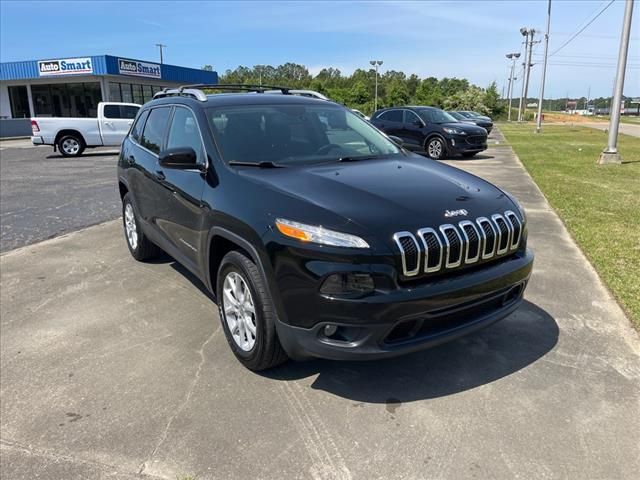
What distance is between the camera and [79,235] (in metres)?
7.00

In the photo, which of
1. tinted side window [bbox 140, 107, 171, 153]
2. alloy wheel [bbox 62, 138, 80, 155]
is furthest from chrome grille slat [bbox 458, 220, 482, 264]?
alloy wheel [bbox 62, 138, 80, 155]

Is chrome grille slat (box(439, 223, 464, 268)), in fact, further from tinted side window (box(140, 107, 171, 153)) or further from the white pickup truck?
the white pickup truck

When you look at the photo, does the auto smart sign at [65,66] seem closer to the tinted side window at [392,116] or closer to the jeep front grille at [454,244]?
the tinted side window at [392,116]

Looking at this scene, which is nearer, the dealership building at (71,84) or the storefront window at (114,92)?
the dealership building at (71,84)

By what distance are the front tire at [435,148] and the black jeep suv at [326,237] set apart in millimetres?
11975

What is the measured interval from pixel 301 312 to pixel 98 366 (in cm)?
168

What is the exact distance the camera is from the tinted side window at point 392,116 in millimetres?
16734

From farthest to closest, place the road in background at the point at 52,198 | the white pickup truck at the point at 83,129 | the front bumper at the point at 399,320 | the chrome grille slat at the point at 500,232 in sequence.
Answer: the white pickup truck at the point at 83,129
the road in background at the point at 52,198
the chrome grille slat at the point at 500,232
the front bumper at the point at 399,320

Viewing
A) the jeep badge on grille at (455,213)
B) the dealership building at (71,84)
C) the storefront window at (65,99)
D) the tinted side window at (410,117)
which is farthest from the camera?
the storefront window at (65,99)

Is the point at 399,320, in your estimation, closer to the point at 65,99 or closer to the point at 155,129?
the point at 155,129

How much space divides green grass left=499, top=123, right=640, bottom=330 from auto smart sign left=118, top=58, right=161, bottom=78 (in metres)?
28.2

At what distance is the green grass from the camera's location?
4789 millimetres

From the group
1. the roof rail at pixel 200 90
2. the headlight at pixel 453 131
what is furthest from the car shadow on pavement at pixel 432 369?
the headlight at pixel 453 131

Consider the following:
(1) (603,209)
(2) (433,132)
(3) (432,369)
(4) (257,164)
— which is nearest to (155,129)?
(4) (257,164)
